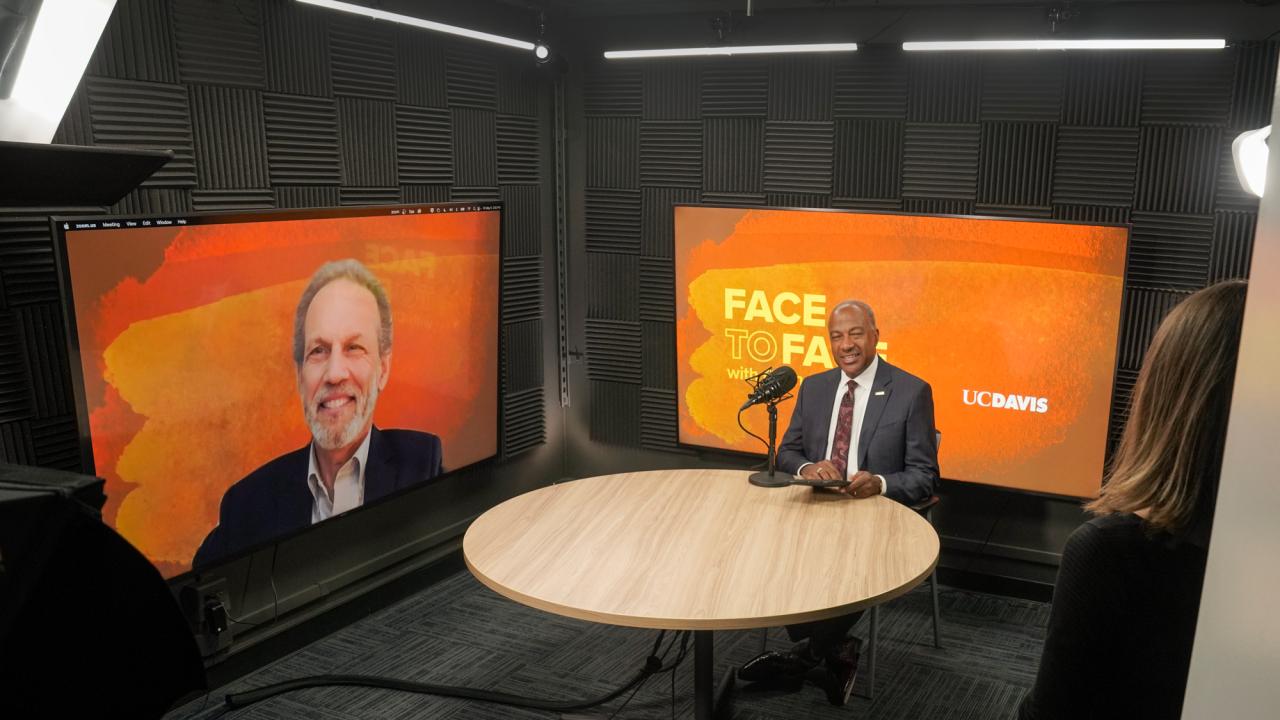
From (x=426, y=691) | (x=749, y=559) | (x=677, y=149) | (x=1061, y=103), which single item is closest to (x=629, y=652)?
(x=426, y=691)

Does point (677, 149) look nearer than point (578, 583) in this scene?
No

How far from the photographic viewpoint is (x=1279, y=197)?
1.01 ft

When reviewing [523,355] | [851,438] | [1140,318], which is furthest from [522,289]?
[1140,318]

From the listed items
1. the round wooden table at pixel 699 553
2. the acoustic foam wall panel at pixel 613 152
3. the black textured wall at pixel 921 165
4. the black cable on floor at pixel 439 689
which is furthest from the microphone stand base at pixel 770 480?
the acoustic foam wall panel at pixel 613 152

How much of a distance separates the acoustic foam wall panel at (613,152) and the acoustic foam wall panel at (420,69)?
100 cm

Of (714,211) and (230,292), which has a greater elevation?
A: (714,211)

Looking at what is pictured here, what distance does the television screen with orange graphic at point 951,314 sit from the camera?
4.15 meters

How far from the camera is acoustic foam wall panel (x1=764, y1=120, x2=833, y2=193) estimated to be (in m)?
4.66

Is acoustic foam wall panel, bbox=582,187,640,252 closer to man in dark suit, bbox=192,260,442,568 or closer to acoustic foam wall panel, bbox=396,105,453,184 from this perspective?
acoustic foam wall panel, bbox=396,105,453,184

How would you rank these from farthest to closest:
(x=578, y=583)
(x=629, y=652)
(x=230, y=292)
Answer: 1. (x=629, y=652)
2. (x=230, y=292)
3. (x=578, y=583)

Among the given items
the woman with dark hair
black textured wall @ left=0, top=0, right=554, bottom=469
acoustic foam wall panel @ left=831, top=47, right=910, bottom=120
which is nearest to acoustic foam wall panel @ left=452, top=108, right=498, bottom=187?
black textured wall @ left=0, top=0, right=554, bottom=469

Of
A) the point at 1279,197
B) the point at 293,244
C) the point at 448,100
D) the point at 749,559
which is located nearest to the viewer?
the point at 1279,197

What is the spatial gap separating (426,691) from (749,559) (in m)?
1.69

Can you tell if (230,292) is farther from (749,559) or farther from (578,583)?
(749,559)
